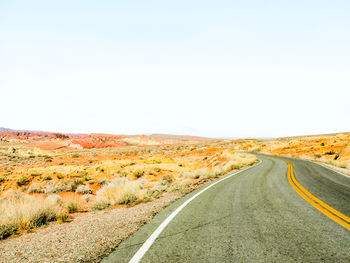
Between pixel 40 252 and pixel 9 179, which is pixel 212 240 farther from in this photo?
pixel 9 179

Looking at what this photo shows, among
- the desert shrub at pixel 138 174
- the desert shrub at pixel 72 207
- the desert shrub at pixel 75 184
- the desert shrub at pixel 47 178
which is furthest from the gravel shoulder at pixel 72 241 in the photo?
the desert shrub at pixel 47 178

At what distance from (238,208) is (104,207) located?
5006 millimetres

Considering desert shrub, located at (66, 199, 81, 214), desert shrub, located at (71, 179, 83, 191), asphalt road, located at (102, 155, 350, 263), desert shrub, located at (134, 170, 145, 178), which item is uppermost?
asphalt road, located at (102, 155, 350, 263)

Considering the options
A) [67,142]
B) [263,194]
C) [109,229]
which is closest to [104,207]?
[109,229]

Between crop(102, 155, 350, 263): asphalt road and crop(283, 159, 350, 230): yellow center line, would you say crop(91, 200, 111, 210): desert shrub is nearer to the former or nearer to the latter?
crop(102, 155, 350, 263): asphalt road

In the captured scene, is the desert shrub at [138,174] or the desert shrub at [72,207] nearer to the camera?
the desert shrub at [72,207]

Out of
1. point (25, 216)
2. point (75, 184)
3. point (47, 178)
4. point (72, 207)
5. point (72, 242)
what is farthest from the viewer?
point (47, 178)

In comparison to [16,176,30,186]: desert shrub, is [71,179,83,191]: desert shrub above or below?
above

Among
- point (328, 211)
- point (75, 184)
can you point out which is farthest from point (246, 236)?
point (75, 184)

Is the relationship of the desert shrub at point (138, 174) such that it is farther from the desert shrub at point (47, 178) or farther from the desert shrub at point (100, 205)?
the desert shrub at point (100, 205)

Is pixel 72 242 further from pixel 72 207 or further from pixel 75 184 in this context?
pixel 75 184

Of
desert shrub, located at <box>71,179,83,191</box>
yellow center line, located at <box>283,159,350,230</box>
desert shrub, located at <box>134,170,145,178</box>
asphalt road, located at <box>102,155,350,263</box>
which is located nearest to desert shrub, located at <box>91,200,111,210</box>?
asphalt road, located at <box>102,155,350,263</box>

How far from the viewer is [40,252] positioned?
3594 mm

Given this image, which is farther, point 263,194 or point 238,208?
point 263,194
